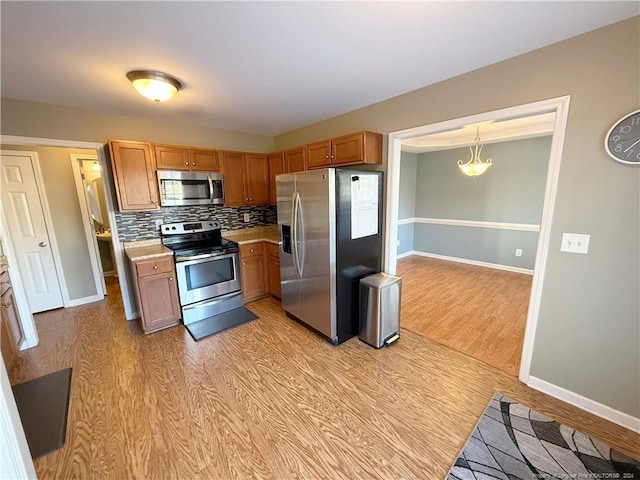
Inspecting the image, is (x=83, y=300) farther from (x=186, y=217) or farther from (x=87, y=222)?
(x=186, y=217)

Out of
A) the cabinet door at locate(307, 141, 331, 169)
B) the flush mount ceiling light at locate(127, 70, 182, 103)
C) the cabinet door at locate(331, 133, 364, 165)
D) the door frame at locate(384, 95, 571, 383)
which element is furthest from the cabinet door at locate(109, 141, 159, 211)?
the door frame at locate(384, 95, 571, 383)

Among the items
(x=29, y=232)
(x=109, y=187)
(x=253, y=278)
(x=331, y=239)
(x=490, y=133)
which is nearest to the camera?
(x=331, y=239)

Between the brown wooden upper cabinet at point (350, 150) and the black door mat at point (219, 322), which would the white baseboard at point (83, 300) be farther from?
the brown wooden upper cabinet at point (350, 150)

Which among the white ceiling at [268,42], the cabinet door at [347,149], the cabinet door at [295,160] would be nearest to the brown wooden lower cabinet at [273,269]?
the cabinet door at [295,160]

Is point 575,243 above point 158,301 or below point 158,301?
above

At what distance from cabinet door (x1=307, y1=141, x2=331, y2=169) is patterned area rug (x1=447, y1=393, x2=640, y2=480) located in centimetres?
267

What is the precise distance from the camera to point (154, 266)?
9.17 ft

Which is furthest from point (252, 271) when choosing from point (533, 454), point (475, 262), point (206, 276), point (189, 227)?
point (475, 262)

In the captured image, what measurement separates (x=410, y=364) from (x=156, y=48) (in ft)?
10.1

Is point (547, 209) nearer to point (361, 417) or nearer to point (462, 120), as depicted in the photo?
point (462, 120)

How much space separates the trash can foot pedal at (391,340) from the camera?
2602 millimetres

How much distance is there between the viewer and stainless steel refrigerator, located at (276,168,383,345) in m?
2.42

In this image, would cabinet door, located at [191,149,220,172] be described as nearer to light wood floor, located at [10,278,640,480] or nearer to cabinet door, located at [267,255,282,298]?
cabinet door, located at [267,255,282,298]

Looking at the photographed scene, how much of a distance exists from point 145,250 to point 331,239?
7.27ft
